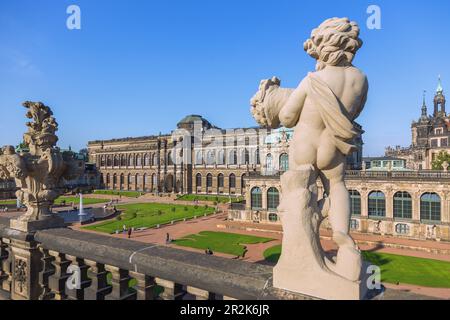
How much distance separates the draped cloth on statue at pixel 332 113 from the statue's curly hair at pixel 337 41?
298 millimetres

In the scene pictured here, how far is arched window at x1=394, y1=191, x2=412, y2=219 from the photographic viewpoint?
28469mm

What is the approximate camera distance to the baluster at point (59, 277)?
4.81m

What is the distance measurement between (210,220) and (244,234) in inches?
315

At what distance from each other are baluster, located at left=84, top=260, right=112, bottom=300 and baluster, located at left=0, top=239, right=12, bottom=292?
2325 mm

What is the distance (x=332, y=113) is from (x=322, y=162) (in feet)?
1.72

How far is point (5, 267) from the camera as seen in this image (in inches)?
228

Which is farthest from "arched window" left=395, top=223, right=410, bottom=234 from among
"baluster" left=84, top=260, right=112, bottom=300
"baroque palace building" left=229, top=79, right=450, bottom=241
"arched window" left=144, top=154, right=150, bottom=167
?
"arched window" left=144, top=154, right=150, bottom=167

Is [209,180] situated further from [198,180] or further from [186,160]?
[186,160]

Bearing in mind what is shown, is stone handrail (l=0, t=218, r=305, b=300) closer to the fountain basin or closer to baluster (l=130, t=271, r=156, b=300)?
baluster (l=130, t=271, r=156, b=300)

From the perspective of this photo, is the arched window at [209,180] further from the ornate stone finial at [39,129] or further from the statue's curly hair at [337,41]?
the statue's curly hair at [337,41]

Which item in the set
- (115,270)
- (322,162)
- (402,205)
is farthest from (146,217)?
(322,162)
